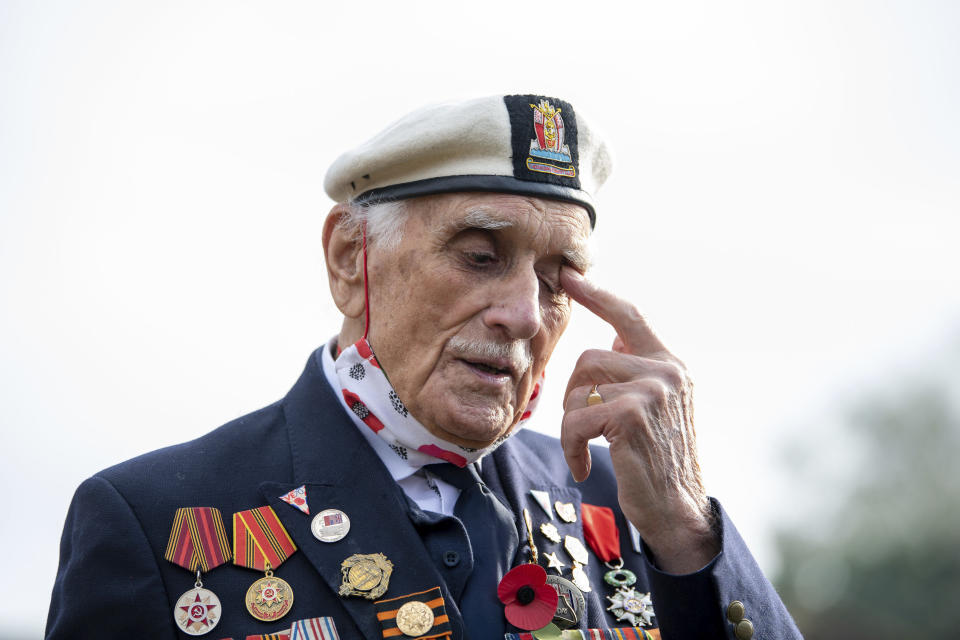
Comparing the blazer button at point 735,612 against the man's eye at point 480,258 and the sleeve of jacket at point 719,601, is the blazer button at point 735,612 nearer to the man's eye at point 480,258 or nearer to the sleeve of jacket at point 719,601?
the sleeve of jacket at point 719,601

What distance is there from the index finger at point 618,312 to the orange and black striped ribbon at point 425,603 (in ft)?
4.17

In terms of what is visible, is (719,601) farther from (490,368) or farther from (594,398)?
(490,368)

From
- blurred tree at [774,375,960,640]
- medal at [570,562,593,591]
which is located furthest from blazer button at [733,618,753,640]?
blurred tree at [774,375,960,640]

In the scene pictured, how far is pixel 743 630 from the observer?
10.8ft

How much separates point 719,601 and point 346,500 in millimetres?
1377

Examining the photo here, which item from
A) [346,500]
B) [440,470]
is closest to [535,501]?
[440,470]

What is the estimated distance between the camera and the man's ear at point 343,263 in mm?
3842

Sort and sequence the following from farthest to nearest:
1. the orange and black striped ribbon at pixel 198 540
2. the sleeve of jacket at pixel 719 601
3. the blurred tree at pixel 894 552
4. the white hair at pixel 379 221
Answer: the blurred tree at pixel 894 552 → the white hair at pixel 379 221 → the sleeve of jacket at pixel 719 601 → the orange and black striped ribbon at pixel 198 540

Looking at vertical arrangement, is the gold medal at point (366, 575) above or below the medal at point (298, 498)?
below

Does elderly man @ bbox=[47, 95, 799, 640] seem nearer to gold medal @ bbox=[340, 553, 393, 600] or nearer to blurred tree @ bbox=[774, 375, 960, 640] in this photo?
gold medal @ bbox=[340, 553, 393, 600]

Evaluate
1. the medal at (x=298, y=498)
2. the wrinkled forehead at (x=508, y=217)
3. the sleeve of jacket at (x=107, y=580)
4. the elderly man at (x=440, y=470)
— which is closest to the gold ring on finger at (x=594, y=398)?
the elderly man at (x=440, y=470)

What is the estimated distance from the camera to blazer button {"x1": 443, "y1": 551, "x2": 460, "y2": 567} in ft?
11.1

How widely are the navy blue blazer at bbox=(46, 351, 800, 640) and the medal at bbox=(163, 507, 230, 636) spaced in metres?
0.03

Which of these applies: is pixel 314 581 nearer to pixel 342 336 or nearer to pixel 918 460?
pixel 342 336
